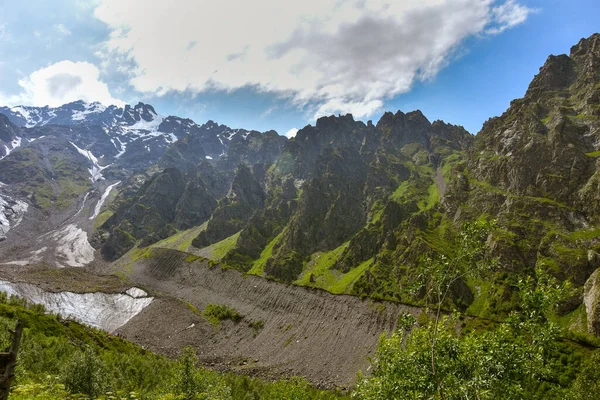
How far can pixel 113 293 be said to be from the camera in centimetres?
19638

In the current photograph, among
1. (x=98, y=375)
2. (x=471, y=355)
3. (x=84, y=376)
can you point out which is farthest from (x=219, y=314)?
(x=471, y=355)

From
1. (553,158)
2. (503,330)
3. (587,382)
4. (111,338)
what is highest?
(553,158)

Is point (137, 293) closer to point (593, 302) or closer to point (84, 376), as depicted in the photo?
point (84, 376)

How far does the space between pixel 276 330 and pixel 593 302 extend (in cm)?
11885

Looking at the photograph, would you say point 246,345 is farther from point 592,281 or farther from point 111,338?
point 592,281

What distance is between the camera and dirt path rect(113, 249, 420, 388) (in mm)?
110250

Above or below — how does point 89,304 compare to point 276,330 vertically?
above

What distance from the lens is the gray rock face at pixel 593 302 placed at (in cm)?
11110

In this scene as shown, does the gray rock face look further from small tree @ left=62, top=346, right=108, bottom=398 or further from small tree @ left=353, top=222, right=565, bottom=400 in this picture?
small tree @ left=62, top=346, right=108, bottom=398

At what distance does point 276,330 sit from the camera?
140 meters

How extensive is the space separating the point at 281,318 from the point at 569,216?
523ft

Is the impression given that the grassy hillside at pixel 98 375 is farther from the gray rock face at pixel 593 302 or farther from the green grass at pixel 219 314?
the gray rock face at pixel 593 302

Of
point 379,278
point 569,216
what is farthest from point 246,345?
point 569,216

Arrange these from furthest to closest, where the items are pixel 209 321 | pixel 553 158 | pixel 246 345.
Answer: pixel 553 158 → pixel 209 321 → pixel 246 345
